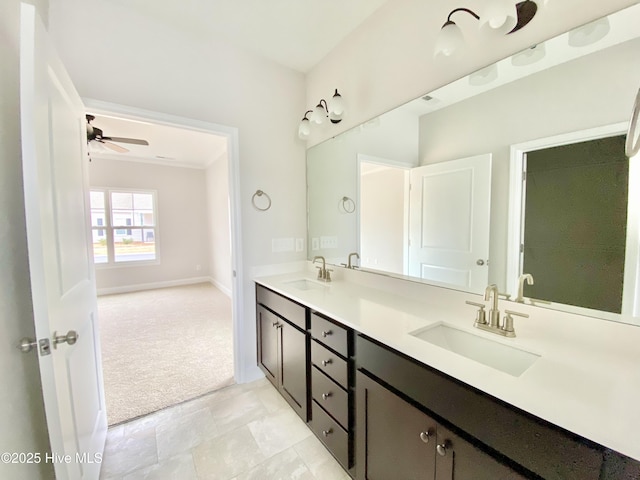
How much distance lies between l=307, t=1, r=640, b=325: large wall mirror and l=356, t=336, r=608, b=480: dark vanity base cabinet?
652mm

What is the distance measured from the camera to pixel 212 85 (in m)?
2.03

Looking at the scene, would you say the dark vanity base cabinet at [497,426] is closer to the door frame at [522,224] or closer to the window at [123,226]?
the door frame at [522,224]

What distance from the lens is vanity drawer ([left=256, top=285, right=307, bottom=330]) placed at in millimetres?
1652

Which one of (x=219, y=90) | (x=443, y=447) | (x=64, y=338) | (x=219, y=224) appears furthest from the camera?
(x=219, y=224)

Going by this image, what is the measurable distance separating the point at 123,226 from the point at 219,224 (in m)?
1.86

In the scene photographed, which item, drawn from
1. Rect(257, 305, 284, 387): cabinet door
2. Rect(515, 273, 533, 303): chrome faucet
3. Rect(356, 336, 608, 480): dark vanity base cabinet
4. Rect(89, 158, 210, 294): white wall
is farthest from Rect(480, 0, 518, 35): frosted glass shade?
Rect(89, 158, 210, 294): white wall

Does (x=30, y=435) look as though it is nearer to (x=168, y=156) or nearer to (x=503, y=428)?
(x=503, y=428)

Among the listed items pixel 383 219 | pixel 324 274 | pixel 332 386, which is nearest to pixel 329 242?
pixel 324 274

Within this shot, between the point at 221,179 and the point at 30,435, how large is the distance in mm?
4462

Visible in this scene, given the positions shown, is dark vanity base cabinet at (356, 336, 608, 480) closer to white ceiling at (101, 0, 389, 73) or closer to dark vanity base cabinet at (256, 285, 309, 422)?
dark vanity base cabinet at (256, 285, 309, 422)

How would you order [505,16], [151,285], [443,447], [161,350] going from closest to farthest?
[443,447] < [505,16] < [161,350] < [151,285]

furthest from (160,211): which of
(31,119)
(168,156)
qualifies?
(31,119)

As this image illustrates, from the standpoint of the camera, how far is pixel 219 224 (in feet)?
17.3

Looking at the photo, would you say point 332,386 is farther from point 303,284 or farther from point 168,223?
point 168,223
